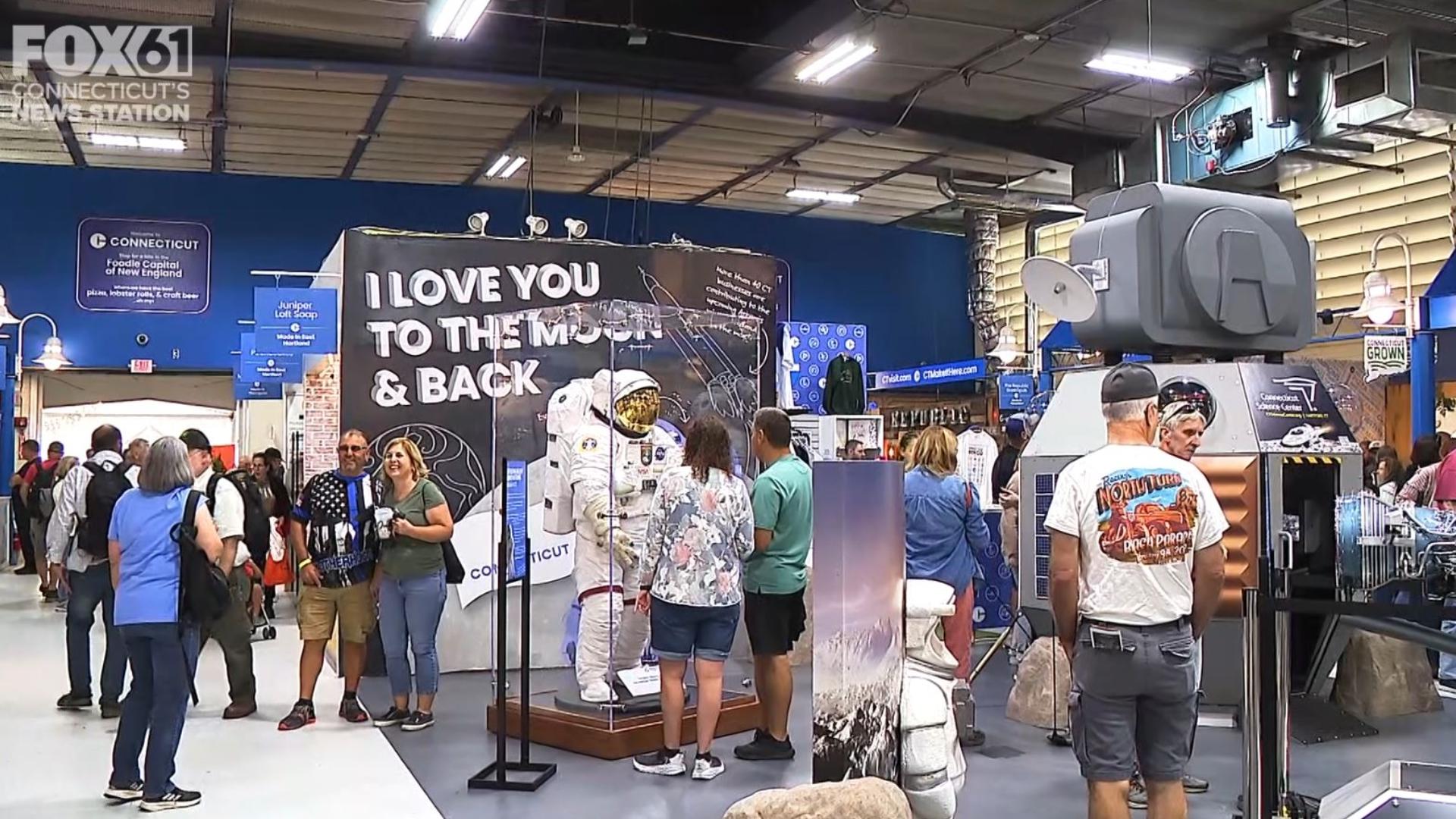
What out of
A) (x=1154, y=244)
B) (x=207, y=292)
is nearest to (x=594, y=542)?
(x=1154, y=244)

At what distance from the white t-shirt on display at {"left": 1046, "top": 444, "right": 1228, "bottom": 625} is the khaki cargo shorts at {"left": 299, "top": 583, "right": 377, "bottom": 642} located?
3818mm

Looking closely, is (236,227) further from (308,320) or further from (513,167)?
(308,320)

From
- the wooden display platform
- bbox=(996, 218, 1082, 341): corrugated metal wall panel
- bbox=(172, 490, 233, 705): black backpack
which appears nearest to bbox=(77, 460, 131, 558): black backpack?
bbox=(172, 490, 233, 705): black backpack

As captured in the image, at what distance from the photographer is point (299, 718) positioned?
6.11m

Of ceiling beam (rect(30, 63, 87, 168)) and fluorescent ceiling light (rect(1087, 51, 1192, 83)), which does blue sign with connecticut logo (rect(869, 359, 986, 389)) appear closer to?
fluorescent ceiling light (rect(1087, 51, 1192, 83))

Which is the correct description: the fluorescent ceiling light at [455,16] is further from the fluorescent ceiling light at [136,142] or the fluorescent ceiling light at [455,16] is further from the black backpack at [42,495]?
the black backpack at [42,495]

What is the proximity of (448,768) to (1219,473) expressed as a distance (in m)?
3.65

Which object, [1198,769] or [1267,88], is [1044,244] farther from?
[1198,769]

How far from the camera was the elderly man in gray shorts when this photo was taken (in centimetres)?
338

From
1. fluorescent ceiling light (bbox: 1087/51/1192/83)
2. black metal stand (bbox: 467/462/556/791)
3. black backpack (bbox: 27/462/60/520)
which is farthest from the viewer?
black backpack (bbox: 27/462/60/520)

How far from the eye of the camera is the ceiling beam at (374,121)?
37.3 feet

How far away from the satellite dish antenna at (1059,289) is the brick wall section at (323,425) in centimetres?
509

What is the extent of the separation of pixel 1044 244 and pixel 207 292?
34.9 feet

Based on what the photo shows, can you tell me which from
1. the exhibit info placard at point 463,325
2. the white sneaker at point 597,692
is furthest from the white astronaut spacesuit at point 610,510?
the exhibit info placard at point 463,325
